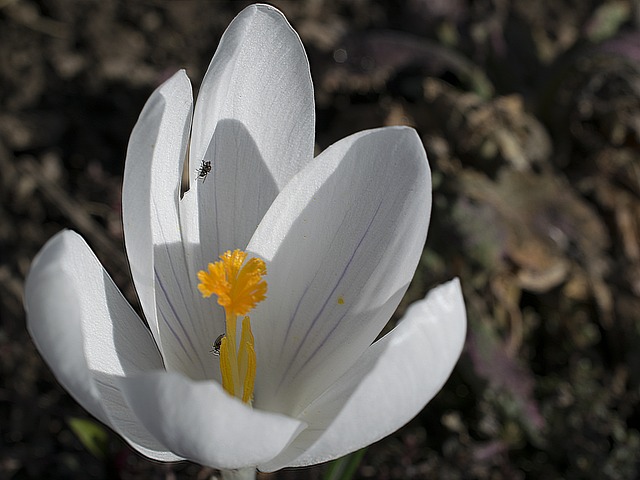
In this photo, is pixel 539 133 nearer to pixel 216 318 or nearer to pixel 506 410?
pixel 506 410

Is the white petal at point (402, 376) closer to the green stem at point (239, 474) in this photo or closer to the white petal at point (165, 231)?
the green stem at point (239, 474)

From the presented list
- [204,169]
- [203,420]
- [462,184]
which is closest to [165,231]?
[204,169]

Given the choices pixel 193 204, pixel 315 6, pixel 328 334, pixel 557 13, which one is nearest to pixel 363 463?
pixel 328 334

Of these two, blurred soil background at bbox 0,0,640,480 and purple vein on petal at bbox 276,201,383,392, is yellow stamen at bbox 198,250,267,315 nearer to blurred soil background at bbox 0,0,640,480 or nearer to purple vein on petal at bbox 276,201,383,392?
purple vein on petal at bbox 276,201,383,392

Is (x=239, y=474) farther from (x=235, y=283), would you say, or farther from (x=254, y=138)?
(x=254, y=138)

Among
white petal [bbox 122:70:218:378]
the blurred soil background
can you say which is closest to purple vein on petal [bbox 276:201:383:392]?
white petal [bbox 122:70:218:378]

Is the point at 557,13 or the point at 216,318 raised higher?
the point at 216,318
